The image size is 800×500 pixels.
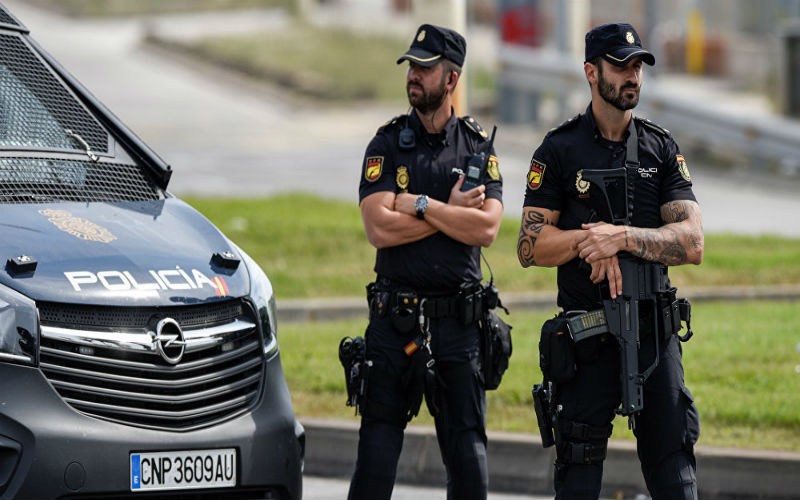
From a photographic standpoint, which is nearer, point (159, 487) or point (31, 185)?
point (159, 487)

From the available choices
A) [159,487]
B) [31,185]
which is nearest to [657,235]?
[159,487]

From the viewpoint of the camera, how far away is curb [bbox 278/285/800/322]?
1194cm

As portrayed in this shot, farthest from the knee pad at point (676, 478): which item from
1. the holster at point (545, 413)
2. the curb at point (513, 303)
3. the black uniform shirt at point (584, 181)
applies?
the curb at point (513, 303)

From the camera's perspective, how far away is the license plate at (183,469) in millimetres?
5559

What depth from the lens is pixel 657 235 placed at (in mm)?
5934

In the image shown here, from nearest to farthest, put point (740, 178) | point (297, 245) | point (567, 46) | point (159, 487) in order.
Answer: point (159, 487), point (297, 245), point (740, 178), point (567, 46)

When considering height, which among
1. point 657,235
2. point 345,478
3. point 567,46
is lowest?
point 345,478

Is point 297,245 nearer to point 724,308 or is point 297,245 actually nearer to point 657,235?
point 724,308

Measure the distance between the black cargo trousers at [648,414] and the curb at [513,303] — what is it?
589 centimetres

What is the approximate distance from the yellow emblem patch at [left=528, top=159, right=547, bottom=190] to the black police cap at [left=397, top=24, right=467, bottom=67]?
0.75 m

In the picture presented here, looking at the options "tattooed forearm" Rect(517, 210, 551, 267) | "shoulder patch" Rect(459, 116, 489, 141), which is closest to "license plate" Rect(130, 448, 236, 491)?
"tattooed forearm" Rect(517, 210, 551, 267)

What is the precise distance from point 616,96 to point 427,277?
1.14m

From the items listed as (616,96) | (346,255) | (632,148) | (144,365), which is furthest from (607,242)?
→ (346,255)

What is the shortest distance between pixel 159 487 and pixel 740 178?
13.9m
